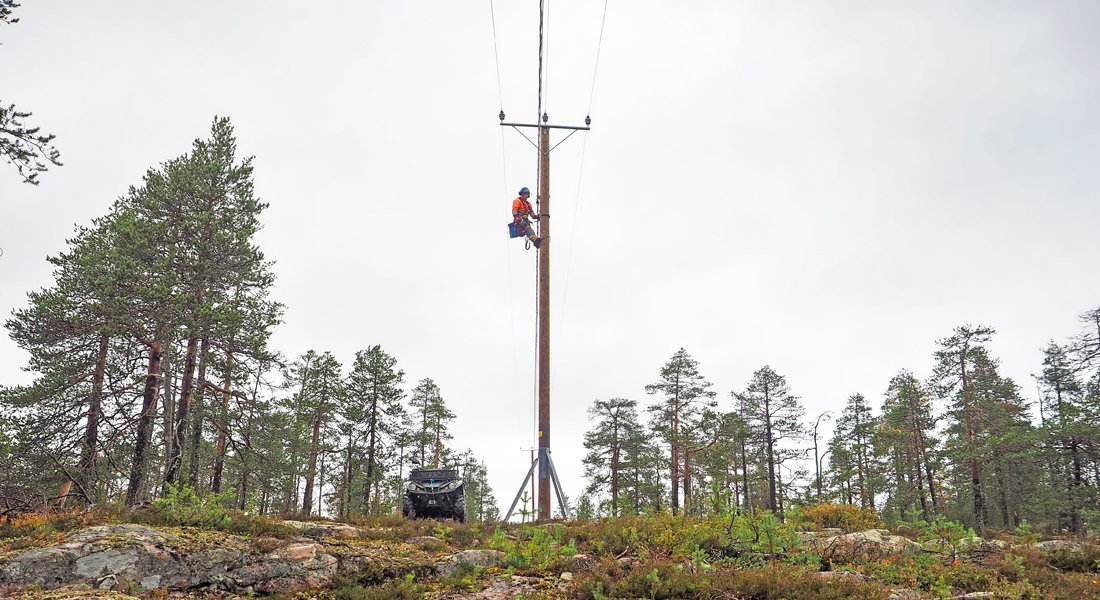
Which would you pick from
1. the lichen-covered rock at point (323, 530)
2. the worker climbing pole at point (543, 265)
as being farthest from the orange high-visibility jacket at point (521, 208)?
the lichen-covered rock at point (323, 530)

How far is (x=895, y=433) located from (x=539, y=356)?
3063cm

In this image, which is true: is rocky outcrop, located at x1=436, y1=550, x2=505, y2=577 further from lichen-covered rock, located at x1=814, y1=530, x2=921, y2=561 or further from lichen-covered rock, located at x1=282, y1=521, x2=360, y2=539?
lichen-covered rock, located at x1=814, y1=530, x2=921, y2=561

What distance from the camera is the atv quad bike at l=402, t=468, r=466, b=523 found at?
15148mm

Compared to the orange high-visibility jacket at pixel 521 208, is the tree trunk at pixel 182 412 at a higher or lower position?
lower

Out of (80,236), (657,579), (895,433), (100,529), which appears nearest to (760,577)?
(657,579)

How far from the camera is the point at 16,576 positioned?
7.17m

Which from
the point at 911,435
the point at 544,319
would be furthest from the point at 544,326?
the point at 911,435

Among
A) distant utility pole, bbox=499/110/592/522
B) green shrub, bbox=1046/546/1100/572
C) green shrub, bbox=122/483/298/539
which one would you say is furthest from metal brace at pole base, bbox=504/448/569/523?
green shrub, bbox=1046/546/1100/572

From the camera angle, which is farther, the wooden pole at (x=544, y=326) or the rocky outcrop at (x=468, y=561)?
the wooden pole at (x=544, y=326)

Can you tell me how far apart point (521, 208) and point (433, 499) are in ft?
25.7

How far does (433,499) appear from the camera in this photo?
50.0 ft

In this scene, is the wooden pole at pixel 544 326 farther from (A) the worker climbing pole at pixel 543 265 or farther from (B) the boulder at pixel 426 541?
(B) the boulder at pixel 426 541

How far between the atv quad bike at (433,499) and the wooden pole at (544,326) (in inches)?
125

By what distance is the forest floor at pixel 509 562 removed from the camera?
740 centimetres
